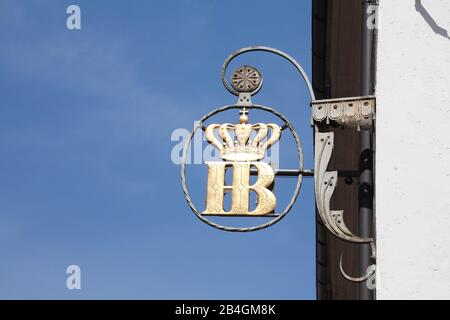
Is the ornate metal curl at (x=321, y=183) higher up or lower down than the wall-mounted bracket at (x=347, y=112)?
lower down

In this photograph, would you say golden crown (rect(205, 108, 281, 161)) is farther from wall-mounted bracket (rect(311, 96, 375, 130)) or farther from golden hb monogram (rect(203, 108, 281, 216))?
wall-mounted bracket (rect(311, 96, 375, 130))

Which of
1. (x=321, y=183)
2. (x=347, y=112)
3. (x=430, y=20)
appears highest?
(x=430, y=20)

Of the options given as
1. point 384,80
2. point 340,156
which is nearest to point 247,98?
point 384,80

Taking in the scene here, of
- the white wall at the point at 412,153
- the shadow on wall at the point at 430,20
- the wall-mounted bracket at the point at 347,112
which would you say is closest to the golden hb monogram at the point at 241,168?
the wall-mounted bracket at the point at 347,112

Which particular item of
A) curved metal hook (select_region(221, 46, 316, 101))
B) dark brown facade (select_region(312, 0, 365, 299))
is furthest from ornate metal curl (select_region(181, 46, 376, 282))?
dark brown facade (select_region(312, 0, 365, 299))

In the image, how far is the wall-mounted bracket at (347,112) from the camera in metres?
8.91

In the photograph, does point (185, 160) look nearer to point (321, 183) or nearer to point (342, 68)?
point (321, 183)

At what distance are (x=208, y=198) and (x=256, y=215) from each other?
13.5 inches

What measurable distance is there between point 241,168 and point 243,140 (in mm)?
233

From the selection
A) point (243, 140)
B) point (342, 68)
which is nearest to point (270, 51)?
point (243, 140)

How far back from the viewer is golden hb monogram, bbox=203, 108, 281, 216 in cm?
917

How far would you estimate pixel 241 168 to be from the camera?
368 inches

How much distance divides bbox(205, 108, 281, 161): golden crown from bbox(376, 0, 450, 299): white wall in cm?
→ 112

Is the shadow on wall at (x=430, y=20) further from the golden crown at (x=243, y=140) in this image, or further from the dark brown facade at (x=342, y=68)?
the dark brown facade at (x=342, y=68)
